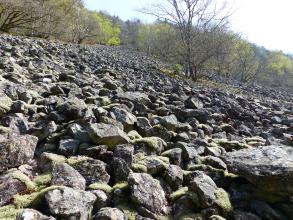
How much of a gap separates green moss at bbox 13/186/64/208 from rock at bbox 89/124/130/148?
1.46m

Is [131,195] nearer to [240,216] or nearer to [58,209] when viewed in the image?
[58,209]

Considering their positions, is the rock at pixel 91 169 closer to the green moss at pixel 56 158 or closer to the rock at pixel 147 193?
the green moss at pixel 56 158

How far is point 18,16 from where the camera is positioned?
31.9 meters

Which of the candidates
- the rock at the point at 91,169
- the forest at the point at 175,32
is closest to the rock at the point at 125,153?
the rock at the point at 91,169

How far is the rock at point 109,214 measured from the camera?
3518mm

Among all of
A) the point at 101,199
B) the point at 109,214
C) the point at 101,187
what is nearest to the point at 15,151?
the point at 101,187

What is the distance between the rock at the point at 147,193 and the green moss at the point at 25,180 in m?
1.08

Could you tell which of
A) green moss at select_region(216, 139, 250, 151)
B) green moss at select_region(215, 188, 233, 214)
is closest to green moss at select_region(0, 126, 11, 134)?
green moss at select_region(215, 188, 233, 214)

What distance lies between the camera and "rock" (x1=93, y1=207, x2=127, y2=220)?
3.52 m

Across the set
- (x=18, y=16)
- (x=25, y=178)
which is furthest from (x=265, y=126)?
(x=18, y=16)

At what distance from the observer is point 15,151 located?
176 inches

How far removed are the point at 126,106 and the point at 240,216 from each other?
13.2 ft

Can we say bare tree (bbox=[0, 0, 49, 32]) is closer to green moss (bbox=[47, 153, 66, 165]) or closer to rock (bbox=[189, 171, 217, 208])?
green moss (bbox=[47, 153, 66, 165])

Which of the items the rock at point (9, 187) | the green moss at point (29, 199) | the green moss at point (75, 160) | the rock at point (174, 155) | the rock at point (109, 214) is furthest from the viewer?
the rock at point (174, 155)
